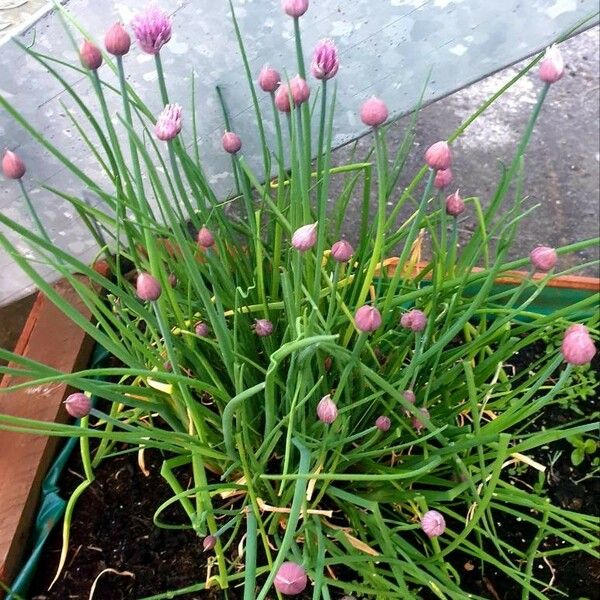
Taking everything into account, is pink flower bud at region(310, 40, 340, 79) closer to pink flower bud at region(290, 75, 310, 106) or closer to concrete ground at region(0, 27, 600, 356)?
pink flower bud at region(290, 75, 310, 106)

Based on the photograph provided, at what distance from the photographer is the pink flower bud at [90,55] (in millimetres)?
521

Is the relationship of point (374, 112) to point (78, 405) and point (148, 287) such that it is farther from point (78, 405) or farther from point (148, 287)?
point (78, 405)

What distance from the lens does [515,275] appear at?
3.19ft

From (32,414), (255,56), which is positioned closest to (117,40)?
(255,56)

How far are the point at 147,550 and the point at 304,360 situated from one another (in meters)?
0.40

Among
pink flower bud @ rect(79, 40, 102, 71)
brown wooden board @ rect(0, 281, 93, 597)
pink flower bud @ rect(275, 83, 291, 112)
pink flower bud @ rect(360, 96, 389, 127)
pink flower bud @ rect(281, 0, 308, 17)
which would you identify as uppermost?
pink flower bud @ rect(79, 40, 102, 71)

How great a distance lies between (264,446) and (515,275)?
1.61ft

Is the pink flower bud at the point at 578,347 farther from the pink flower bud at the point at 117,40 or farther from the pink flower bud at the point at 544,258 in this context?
the pink flower bud at the point at 117,40

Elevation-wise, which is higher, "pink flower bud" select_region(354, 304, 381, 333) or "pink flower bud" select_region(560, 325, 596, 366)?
"pink flower bud" select_region(354, 304, 381, 333)

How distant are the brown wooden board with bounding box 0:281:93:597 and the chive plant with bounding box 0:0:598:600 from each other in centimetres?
12

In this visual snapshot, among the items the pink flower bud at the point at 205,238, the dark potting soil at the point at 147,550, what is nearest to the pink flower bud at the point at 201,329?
the pink flower bud at the point at 205,238

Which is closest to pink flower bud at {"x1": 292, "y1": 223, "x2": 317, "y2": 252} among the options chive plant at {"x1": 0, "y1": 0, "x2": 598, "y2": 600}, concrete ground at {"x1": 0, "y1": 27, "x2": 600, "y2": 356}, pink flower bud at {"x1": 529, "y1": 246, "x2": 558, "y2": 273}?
chive plant at {"x1": 0, "y1": 0, "x2": 598, "y2": 600}

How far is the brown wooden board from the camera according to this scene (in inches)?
32.4

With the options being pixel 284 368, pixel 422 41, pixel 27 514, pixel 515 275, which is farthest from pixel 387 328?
pixel 27 514
